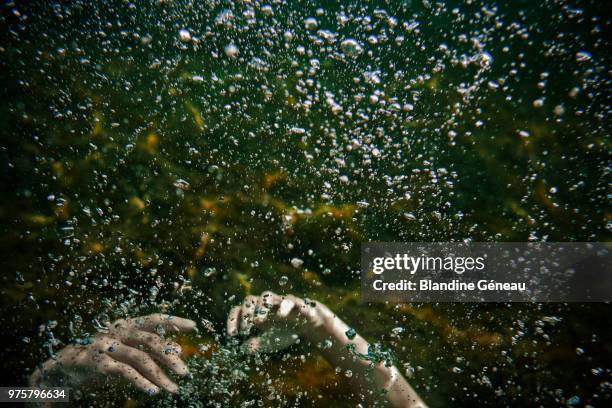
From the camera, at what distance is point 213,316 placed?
3250 mm

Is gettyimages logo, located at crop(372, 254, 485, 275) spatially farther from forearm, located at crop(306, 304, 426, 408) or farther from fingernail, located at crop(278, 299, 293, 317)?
fingernail, located at crop(278, 299, 293, 317)

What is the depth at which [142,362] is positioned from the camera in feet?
6.91

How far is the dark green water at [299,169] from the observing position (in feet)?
10.6

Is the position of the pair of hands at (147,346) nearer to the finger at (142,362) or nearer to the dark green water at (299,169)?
the finger at (142,362)

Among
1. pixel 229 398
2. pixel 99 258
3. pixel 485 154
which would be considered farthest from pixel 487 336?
pixel 99 258

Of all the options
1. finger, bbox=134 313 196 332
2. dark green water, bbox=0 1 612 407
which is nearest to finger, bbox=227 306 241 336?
dark green water, bbox=0 1 612 407

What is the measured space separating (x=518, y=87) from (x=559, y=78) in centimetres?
43

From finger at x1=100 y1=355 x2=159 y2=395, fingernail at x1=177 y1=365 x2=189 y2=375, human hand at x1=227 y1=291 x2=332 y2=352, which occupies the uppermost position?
human hand at x1=227 y1=291 x2=332 y2=352

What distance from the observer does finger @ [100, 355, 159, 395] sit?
2139 millimetres

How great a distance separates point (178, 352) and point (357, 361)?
1558 millimetres

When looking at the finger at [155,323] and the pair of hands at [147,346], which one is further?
the finger at [155,323]

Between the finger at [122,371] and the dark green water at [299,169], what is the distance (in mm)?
894
